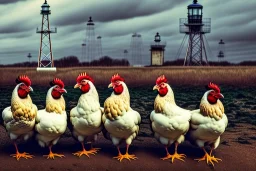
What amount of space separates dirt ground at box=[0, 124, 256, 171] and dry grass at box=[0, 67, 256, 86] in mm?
21303

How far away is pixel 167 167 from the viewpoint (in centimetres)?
951

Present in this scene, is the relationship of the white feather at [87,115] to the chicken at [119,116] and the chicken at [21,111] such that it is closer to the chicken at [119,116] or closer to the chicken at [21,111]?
the chicken at [119,116]

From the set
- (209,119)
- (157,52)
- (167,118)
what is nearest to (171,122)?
(167,118)

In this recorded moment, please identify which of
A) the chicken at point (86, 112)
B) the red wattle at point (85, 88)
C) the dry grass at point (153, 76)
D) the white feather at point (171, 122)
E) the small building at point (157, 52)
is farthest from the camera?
the small building at point (157, 52)

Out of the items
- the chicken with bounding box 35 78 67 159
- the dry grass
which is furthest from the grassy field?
the chicken with bounding box 35 78 67 159

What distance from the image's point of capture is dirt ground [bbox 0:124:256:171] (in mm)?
9461

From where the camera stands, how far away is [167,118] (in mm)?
9367

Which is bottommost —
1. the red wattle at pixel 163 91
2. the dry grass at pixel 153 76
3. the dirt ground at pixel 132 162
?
the dirt ground at pixel 132 162

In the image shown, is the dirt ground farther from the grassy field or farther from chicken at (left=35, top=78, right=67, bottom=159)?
chicken at (left=35, top=78, right=67, bottom=159)

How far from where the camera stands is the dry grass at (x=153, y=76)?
33.2 m

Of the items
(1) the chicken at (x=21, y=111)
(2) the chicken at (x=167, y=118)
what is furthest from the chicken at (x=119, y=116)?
(1) the chicken at (x=21, y=111)

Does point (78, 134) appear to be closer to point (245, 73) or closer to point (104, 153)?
point (104, 153)

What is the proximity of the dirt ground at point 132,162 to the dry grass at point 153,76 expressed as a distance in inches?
839

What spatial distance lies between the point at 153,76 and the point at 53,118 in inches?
954
